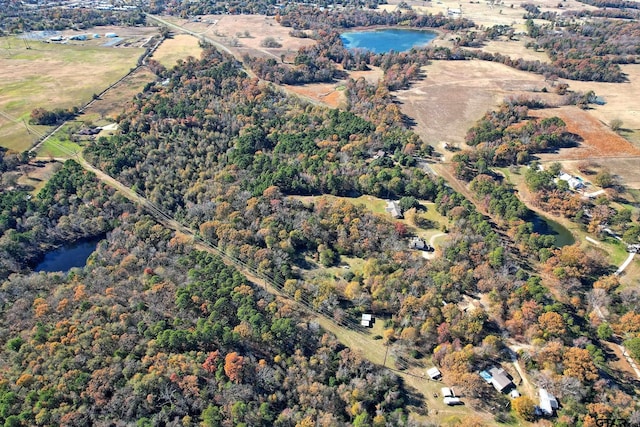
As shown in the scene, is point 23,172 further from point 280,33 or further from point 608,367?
point 280,33

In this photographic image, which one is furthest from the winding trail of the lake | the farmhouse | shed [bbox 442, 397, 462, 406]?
the lake

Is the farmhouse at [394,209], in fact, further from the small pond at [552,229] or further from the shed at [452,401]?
the shed at [452,401]

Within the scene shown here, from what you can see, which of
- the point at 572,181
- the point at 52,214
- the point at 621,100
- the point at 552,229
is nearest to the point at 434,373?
the point at 552,229

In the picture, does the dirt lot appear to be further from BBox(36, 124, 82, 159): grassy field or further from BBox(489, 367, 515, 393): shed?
BBox(36, 124, 82, 159): grassy field

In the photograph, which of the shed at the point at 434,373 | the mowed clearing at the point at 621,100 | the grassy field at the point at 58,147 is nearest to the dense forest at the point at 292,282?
the shed at the point at 434,373

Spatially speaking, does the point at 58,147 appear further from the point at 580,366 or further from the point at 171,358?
the point at 580,366
